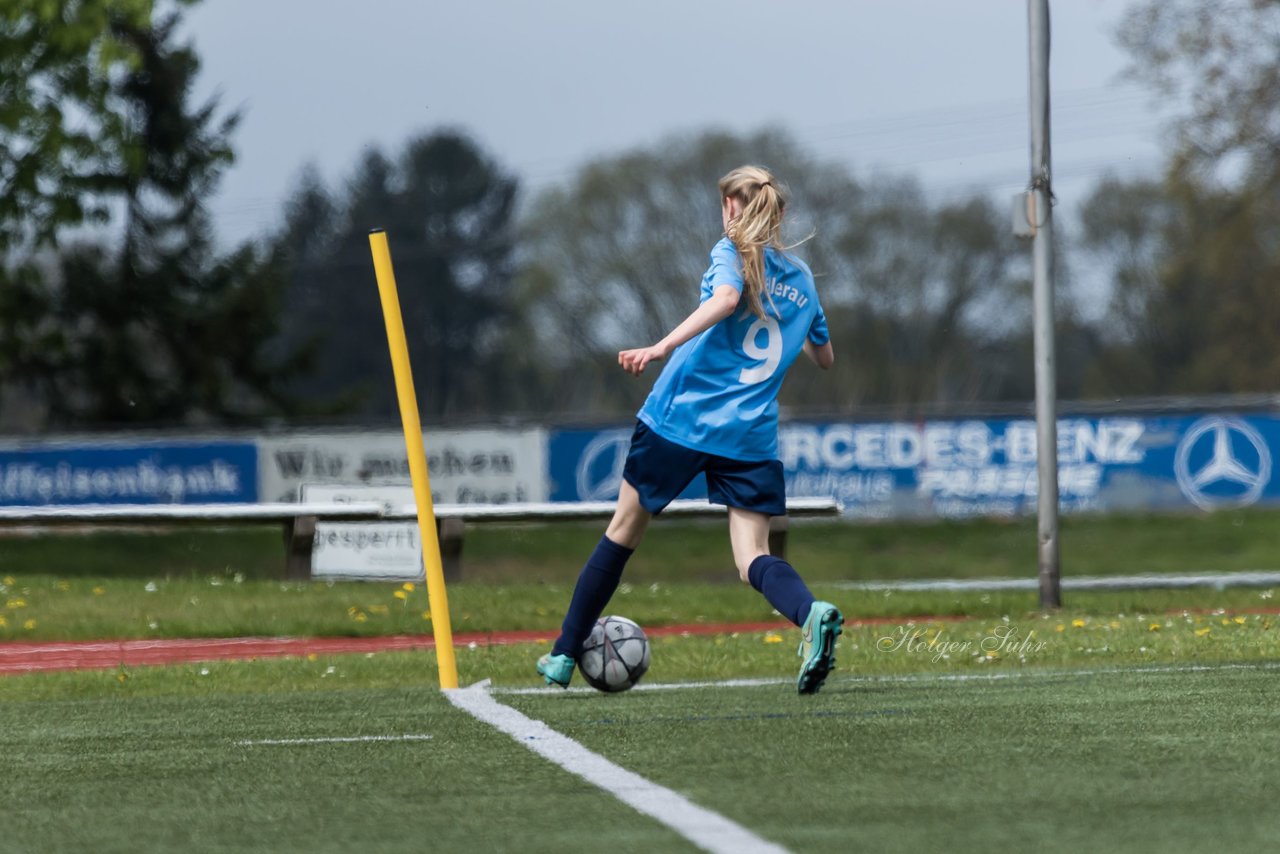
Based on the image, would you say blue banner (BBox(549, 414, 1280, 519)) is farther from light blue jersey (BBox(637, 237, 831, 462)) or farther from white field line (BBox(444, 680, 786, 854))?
white field line (BBox(444, 680, 786, 854))

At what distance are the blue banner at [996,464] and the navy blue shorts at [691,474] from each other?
1860 centimetres

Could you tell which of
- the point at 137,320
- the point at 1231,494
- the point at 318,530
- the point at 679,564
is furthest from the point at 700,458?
the point at 137,320

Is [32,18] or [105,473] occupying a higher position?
[32,18]

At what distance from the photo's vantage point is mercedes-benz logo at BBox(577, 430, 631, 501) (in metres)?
24.8

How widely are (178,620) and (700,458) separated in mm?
7213

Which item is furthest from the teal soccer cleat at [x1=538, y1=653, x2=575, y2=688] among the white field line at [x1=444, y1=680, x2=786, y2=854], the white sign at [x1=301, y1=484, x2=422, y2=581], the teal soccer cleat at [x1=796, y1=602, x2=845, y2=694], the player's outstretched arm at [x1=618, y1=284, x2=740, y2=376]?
the white sign at [x1=301, y1=484, x2=422, y2=581]

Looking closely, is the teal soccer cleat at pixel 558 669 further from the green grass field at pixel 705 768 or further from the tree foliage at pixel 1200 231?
the tree foliage at pixel 1200 231

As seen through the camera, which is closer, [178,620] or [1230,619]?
[1230,619]

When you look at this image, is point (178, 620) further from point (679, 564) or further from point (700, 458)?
point (679, 564)

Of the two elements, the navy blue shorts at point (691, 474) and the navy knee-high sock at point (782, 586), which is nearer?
the navy knee-high sock at point (782, 586)

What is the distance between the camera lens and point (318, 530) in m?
16.2

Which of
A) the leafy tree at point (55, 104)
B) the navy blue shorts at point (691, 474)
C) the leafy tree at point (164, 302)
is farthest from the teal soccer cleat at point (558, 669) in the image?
the leafy tree at point (164, 302)

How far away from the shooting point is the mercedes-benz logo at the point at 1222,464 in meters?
23.8

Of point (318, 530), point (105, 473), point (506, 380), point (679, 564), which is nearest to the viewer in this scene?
point (318, 530)
